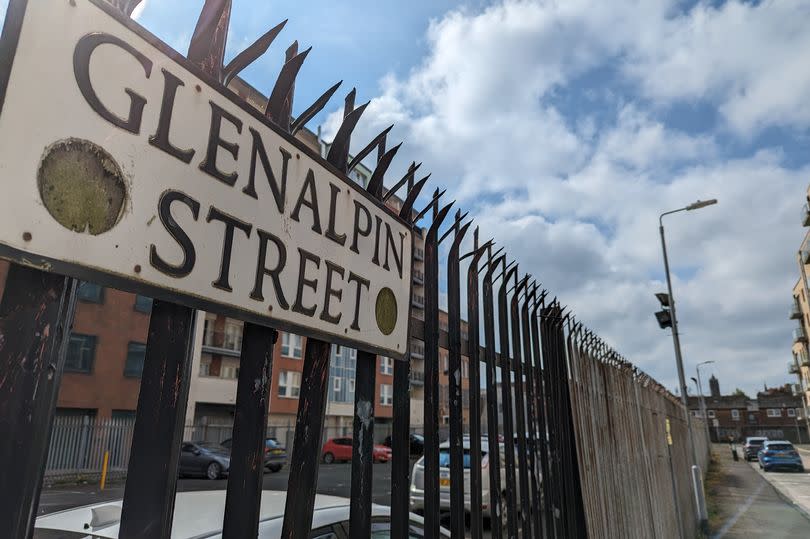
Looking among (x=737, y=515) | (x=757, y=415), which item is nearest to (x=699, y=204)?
(x=737, y=515)

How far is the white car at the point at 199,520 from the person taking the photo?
2.36m

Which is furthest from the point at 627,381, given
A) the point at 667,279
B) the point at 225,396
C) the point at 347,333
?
the point at 225,396

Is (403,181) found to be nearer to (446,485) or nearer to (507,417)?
(507,417)

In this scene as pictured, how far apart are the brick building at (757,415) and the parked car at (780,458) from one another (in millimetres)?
53758

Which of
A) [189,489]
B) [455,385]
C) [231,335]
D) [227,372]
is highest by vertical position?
[231,335]

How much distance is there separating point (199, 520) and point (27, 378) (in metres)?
1.97

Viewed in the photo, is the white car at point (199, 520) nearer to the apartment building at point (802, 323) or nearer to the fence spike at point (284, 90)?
the fence spike at point (284, 90)

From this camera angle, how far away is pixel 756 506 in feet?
48.4

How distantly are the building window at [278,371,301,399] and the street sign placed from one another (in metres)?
36.4

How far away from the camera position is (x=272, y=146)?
1287 mm

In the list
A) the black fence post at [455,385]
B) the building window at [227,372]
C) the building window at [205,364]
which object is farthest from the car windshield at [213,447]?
the black fence post at [455,385]

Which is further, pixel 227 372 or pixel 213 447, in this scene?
pixel 227 372

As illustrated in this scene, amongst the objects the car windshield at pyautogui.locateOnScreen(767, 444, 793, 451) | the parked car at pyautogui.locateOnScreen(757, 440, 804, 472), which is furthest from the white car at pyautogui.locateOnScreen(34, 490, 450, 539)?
the car windshield at pyautogui.locateOnScreen(767, 444, 793, 451)

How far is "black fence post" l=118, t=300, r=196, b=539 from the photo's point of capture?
0.97m
